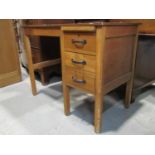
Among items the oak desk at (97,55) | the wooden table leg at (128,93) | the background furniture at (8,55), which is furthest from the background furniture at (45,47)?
the wooden table leg at (128,93)

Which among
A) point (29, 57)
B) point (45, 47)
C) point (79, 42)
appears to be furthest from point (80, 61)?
point (45, 47)

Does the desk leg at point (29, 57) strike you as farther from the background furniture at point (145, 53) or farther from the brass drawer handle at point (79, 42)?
the background furniture at point (145, 53)

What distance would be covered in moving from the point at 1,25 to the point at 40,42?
51 cm

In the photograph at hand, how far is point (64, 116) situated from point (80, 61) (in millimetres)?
572

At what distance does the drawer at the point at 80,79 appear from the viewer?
42.8 inches

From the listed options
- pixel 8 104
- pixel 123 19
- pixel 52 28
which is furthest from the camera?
pixel 8 104

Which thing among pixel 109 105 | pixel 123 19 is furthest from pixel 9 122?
pixel 123 19

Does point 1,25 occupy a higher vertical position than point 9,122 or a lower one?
higher

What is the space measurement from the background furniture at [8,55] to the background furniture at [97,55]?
1.14 m

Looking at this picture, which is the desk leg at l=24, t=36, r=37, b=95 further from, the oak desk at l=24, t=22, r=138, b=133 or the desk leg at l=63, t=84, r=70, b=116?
the desk leg at l=63, t=84, r=70, b=116

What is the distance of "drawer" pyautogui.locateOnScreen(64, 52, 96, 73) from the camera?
1035 mm

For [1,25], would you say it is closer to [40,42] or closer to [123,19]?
[40,42]

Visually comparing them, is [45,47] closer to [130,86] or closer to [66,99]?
[66,99]
